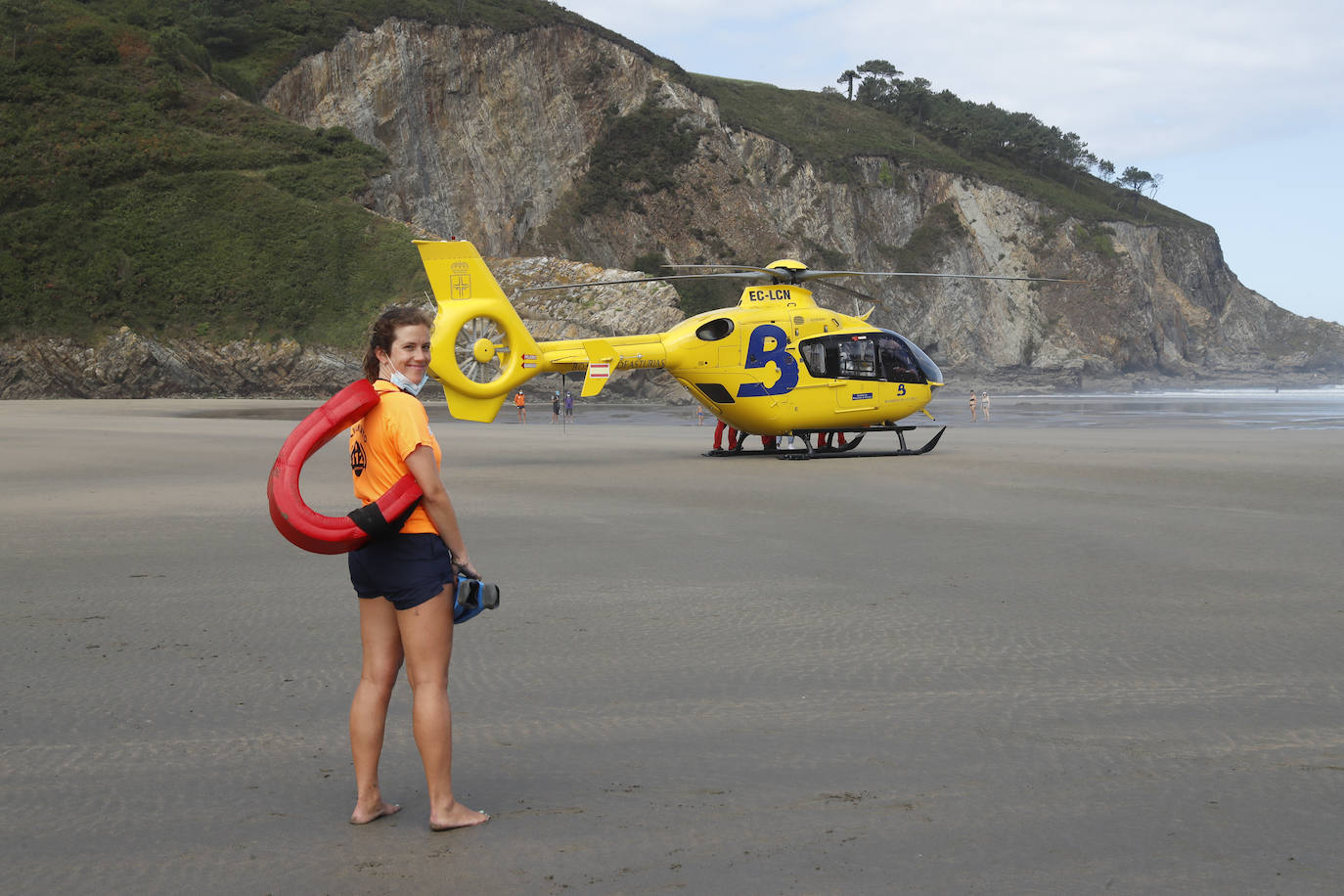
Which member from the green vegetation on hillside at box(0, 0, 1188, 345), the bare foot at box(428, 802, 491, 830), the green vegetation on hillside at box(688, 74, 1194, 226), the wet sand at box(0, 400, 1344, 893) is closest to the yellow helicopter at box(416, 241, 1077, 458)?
the wet sand at box(0, 400, 1344, 893)

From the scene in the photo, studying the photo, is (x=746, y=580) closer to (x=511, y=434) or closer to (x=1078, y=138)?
(x=511, y=434)

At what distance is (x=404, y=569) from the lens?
3.67 meters

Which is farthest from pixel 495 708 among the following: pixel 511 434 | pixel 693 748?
pixel 511 434

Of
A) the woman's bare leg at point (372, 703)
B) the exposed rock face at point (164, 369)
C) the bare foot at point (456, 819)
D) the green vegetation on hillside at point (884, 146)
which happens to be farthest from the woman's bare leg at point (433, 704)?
the green vegetation on hillside at point (884, 146)

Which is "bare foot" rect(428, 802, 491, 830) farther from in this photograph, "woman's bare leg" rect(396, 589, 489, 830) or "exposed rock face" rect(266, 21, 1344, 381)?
"exposed rock face" rect(266, 21, 1344, 381)

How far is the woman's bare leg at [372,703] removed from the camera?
12.3 feet

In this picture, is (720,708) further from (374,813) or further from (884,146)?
(884,146)

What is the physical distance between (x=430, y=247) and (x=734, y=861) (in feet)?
50.0

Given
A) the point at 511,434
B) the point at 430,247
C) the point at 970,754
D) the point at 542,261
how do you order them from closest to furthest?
1. the point at 970,754
2. the point at 430,247
3. the point at 511,434
4. the point at 542,261

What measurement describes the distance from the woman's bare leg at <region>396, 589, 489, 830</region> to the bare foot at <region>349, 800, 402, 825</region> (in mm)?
210

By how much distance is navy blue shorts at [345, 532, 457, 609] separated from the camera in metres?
3.67

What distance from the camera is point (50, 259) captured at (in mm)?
51844

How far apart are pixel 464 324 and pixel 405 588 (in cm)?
1341

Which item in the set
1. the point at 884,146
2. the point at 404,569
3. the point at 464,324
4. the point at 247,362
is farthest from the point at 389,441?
the point at 884,146
